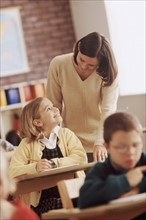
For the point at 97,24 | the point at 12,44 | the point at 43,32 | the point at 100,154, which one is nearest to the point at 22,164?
the point at 100,154

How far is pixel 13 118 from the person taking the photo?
7.24 m

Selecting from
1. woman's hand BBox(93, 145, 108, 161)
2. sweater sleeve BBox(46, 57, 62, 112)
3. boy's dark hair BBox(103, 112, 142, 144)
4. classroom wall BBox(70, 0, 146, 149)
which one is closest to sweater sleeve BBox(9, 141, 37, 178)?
woman's hand BBox(93, 145, 108, 161)

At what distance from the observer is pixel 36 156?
2.96m

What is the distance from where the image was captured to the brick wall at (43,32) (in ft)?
23.8

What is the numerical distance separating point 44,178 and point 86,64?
0.82 metres

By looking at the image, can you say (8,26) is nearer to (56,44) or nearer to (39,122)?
(56,44)

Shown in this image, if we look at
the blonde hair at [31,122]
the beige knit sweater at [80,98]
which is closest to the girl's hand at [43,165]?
the blonde hair at [31,122]

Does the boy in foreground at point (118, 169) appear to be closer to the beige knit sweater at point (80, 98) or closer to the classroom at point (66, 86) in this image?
the classroom at point (66, 86)

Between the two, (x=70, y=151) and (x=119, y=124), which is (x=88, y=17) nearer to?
(x=70, y=151)

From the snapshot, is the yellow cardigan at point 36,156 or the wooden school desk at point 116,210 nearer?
the wooden school desk at point 116,210

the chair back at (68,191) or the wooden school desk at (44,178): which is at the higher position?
the chair back at (68,191)

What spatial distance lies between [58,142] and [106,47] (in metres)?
0.63

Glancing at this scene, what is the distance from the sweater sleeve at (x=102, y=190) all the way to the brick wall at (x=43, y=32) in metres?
5.56

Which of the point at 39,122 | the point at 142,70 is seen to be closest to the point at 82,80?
the point at 39,122
